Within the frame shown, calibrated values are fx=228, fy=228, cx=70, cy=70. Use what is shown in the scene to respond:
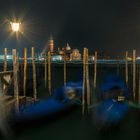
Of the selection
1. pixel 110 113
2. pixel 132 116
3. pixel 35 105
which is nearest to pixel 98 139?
pixel 110 113

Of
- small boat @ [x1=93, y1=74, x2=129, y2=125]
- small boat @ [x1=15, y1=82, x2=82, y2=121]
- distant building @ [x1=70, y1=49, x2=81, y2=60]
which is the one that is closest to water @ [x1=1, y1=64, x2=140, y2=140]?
small boat @ [x1=93, y1=74, x2=129, y2=125]

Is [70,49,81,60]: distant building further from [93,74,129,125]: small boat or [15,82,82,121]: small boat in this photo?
[15,82,82,121]: small boat

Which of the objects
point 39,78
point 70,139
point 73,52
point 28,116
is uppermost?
point 73,52

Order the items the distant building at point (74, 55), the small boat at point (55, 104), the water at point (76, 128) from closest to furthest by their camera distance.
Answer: the water at point (76, 128), the small boat at point (55, 104), the distant building at point (74, 55)

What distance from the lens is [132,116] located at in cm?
957

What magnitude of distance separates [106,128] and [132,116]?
2.07m

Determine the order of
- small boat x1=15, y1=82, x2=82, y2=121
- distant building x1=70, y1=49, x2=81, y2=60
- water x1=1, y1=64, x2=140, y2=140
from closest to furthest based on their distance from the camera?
water x1=1, y1=64, x2=140, y2=140 < small boat x1=15, y1=82, x2=82, y2=121 < distant building x1=70, y1=49, x2=81, y2=60

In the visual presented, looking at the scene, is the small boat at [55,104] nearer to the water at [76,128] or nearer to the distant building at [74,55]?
the water at [76,128]

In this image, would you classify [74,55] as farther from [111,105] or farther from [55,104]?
[55,104]

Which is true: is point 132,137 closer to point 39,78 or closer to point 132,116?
point 132,116

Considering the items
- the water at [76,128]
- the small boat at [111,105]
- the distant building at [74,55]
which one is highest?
the distant building at [74,55]

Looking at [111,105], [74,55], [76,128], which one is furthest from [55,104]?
[74,55]

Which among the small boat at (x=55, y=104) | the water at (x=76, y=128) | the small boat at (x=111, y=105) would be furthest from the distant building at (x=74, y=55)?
the water at (x=76, y=128)

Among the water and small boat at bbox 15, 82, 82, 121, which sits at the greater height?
small boat at bbox 15, 82, 82, 121
